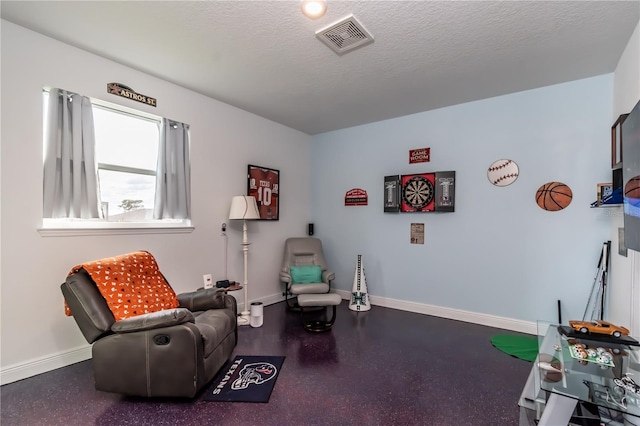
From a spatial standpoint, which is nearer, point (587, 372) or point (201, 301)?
point (587, 372)

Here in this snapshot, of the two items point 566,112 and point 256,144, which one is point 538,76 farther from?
point 256,144

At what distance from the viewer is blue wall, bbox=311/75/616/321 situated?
305cm

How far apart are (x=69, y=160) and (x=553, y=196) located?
15.4ft

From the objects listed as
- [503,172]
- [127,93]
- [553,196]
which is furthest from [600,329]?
[127,93]

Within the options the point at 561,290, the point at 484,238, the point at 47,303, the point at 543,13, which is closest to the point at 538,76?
the point at 543,13

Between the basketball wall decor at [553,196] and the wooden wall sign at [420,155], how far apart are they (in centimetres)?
132

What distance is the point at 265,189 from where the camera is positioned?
4.34 m

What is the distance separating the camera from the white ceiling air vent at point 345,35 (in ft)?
7.24

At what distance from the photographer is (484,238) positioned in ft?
11.8

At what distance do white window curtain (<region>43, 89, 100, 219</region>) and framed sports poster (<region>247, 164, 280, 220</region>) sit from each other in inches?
71.2

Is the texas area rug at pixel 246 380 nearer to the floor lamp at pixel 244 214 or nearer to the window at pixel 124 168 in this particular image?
the floor lamp at pixel 244 214

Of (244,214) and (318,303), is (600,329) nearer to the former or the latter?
(318,303)

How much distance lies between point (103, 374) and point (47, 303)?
3.17ft

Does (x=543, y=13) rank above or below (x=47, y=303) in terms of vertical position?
above
